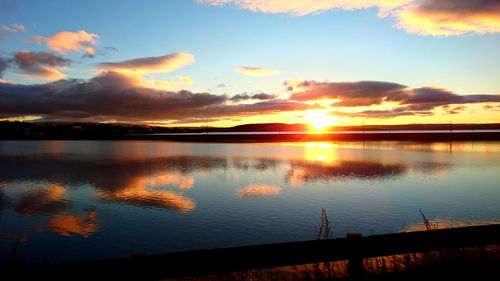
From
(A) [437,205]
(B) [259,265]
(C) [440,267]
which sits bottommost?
(A) [437,205]

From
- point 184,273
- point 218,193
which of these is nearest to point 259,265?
point 184,273

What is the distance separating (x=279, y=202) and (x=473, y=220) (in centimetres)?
1262

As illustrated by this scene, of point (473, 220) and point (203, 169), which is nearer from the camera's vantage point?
point (473, 220)

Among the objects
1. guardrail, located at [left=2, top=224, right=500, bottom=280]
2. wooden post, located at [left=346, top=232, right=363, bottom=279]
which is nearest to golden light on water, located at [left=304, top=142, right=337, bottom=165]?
guardrail, located at [left=2, top=224, right=500, bottom=280]

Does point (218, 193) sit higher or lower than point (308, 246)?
lower

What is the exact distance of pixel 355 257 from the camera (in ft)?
24.7

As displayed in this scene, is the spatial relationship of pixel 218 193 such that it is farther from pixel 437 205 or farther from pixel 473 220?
pixel 473 220

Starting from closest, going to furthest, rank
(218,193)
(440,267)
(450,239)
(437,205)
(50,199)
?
(450,239) < (440,267) < (437,205) < (50,199) < (218,193)

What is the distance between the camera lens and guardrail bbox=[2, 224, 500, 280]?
636 cm

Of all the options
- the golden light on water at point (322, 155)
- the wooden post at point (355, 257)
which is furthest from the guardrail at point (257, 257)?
the golden light on water at point (322, 155)

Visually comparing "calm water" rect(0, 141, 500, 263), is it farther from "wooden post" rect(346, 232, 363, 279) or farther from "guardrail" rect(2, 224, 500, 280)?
"wooden post" rect(346, 232, 363, 279)

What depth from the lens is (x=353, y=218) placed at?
2428 cm

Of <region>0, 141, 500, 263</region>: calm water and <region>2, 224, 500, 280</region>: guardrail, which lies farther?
<region>0, 141, 500, 263</region>: calm water

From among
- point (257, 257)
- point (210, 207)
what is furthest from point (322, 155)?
point (257, 257)
